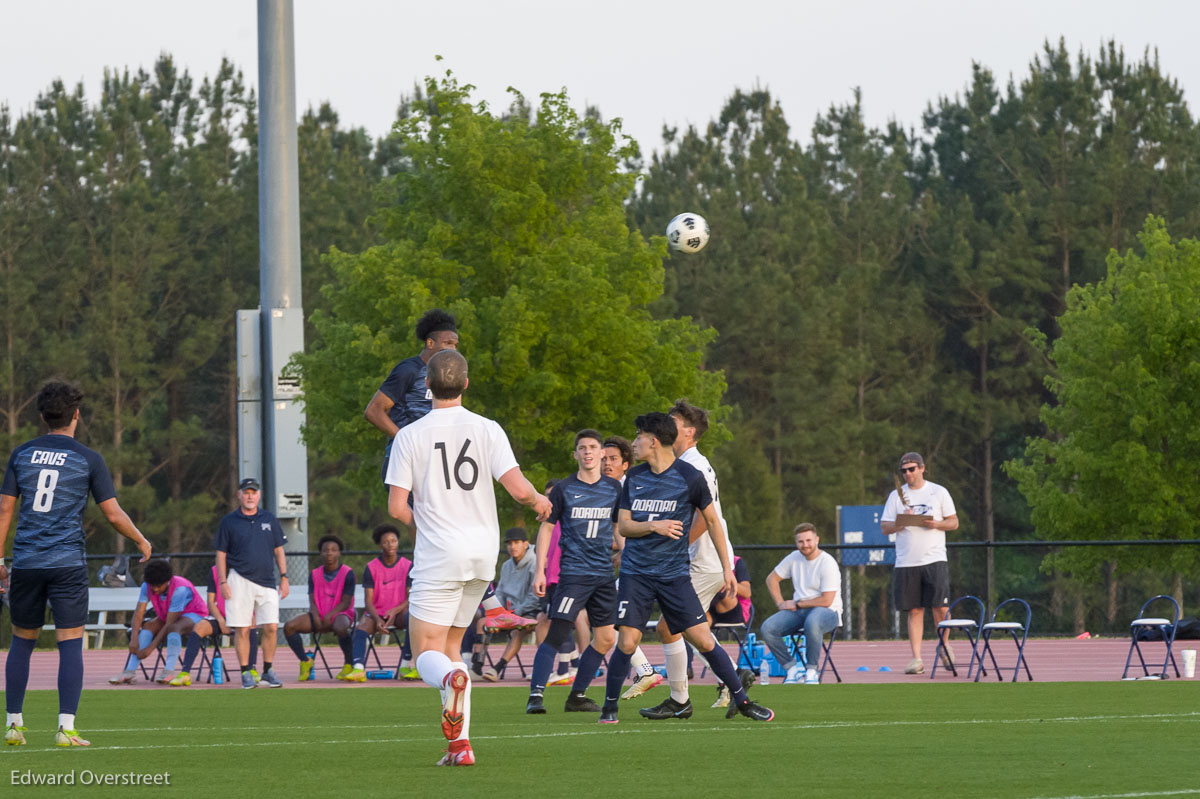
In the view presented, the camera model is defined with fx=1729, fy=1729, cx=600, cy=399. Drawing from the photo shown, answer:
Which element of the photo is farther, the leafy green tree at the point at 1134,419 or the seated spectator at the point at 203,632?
the leafy green tree at the point at 1134,419

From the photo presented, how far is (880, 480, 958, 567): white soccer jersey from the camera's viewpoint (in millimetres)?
18047

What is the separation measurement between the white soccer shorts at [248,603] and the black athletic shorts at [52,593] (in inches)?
289

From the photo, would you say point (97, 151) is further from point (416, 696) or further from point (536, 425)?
point (416, 696)

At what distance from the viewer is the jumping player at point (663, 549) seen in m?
10.9

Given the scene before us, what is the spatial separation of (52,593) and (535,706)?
399cm

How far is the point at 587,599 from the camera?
1307cm

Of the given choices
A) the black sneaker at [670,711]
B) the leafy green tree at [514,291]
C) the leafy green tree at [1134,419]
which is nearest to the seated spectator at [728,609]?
the black sneaker at [670,711]

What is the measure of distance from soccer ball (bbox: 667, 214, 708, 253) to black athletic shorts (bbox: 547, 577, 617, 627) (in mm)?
13691

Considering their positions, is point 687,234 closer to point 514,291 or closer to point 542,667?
point 514,291

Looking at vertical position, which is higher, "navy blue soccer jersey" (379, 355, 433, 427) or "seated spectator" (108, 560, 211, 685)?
"navy blue soccer jersey" (379, 355, 433, 427)

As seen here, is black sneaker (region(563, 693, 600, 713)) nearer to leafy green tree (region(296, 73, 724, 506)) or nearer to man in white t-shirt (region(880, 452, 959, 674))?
man in white t-shirt (region(880, 452, 959, 674))

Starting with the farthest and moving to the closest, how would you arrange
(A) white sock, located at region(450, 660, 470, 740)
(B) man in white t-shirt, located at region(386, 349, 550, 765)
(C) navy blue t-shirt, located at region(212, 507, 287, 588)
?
(C) navy blue t-shirt, located at region(212, 507, 287, 588) < (B) man in white t-shirt, located at region(386, 349, 550, 765) < (A) white sock, located at region(450, 660, 470, 740)

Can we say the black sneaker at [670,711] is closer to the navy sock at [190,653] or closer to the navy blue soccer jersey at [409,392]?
the navy blue soccer jersey at [409,392]

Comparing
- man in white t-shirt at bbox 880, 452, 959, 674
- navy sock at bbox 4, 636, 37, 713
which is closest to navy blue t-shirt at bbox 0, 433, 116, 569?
navy sock at bbox 4, 636, 37, 713
